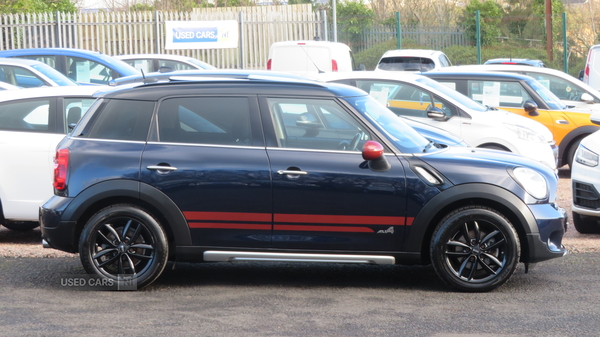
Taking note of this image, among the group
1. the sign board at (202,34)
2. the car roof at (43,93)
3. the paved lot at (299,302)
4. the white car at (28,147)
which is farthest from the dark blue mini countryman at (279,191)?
the sign board at (202,34)

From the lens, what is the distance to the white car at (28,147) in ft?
24.2

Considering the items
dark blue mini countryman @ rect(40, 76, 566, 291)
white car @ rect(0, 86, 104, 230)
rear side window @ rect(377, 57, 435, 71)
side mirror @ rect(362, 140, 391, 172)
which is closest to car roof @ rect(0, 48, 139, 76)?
white car @ rect(0, 86, 104, 230)

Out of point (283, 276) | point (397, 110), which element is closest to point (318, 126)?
point (283, 276)

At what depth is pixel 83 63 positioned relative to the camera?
14.9 m

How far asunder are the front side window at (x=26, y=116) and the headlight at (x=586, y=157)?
17.8 ft

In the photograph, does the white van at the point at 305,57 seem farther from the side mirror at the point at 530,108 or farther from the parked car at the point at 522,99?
the side mirror at the point at 530,108

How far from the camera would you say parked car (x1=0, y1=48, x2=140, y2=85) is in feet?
47.5

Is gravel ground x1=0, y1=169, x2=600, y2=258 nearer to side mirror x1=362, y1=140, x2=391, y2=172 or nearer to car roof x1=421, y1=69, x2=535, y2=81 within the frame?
side mirror x1=362, y1=140, x2=391, y2=172

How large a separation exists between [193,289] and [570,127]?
7.94 m

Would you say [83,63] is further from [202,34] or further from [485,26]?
[485,26]

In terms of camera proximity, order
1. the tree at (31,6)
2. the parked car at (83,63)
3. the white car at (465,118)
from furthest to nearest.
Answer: the tree at (31,6) < the parked car at (83,63) < the white car at (465,118)

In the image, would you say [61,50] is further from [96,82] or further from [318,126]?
[318,126]

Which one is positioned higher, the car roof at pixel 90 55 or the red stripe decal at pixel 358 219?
the car roof at pixel 90 55

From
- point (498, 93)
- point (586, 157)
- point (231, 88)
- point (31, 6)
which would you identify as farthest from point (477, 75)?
point (31, 6)
